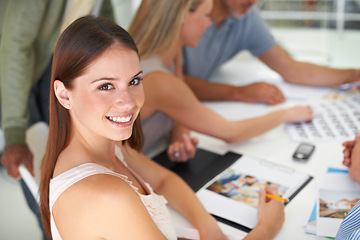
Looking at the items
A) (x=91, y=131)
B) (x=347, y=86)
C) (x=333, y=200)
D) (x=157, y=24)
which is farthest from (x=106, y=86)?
(x=347, y=86)

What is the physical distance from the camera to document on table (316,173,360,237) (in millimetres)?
1039

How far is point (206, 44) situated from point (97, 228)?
1.34 m

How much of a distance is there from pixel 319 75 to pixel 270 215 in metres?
0.99

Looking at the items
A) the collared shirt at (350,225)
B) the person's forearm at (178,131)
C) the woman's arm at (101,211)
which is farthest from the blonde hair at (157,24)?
the collared shirt at (350,225)

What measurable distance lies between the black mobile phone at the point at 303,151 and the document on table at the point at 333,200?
0.11 m

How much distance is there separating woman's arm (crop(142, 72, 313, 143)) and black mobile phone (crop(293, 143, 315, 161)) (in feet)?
0.52

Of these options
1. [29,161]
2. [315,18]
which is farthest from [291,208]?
[315,18]

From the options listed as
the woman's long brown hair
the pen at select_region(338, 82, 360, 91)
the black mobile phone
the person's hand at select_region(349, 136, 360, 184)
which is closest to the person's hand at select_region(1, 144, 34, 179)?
the woman's long brown hair

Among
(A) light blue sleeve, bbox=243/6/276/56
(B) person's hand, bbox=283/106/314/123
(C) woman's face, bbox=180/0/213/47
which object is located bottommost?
(B) person's hand, bbox=283/106/314/123

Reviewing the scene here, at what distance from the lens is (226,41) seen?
2.04 m

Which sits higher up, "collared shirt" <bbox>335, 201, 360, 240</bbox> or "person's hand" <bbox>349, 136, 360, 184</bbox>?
"collared shirt" <bbox>335, 201, 360, 240</bbox>

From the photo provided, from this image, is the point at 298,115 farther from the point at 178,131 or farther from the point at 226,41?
the point at 226,41

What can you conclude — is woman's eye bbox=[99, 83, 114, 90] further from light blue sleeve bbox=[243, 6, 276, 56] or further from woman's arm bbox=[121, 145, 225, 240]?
light blue sleeve bbox=[243, 6, 276, 56]

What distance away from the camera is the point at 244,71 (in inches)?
84.7
